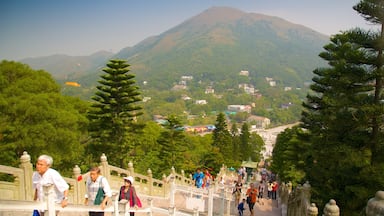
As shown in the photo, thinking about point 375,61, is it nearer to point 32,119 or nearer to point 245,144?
point 32,119

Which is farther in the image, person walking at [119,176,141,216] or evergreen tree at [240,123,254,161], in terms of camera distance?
evergreen tree at [240,123,254,161]

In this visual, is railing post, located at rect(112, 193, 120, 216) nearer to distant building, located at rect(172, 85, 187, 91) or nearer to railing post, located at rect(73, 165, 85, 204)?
railing post, located at rect(73, 165, 85, 204)

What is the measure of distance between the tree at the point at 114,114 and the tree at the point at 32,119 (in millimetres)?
2063

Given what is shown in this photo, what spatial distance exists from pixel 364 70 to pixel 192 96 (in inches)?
5916

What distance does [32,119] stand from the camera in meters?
13.3

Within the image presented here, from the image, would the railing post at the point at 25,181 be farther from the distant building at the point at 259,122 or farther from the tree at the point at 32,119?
the distant building at the point at 259,122

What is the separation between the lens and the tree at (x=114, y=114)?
56.2 feet

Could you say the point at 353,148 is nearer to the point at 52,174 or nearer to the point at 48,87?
the point at 52,174

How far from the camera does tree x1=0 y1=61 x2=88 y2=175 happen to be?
12.8m

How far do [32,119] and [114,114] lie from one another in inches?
197

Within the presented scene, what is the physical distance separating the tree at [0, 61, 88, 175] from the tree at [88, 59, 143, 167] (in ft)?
6.77

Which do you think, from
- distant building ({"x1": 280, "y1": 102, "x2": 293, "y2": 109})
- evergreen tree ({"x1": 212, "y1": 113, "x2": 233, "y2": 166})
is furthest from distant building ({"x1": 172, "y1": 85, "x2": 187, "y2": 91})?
evergreen tree ({"x1": 212, "y1": 113, "x2": 233, "y2": 166})

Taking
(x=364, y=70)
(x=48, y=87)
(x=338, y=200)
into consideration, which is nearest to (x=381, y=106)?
(x=364, y=70)

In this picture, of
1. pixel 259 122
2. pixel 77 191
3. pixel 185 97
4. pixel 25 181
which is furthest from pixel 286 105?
pixel 25 181
